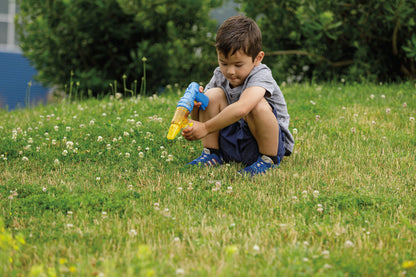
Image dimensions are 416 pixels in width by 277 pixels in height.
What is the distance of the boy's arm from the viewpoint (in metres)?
3.84

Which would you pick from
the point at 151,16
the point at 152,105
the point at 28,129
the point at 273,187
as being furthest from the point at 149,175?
the point at 151,16

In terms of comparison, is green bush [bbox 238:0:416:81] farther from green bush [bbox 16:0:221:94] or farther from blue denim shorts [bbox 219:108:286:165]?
blue denim shorts [bbox 219:108:286:165]

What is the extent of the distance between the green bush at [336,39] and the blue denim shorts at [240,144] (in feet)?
14.8

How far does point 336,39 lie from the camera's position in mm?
9312

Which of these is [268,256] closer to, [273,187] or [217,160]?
[273,187]

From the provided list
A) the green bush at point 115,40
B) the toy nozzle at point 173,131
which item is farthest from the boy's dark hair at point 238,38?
the green bush at point 115,40

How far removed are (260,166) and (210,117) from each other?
61 cm

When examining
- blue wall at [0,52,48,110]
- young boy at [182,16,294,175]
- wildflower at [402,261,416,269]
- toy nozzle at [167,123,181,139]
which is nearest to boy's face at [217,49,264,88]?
young boy at [182,16,294,175]

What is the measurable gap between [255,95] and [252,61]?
327 mm

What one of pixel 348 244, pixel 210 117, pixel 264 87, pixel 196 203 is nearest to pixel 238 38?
pixel 264 87

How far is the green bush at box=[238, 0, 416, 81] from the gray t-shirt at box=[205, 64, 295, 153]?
4.25m

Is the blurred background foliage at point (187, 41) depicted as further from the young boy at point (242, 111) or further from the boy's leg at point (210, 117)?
the boy's leg at point (210, 117)

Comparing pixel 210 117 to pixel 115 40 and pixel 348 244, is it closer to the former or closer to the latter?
pixel 348 244

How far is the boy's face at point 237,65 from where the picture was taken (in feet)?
12.9
